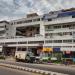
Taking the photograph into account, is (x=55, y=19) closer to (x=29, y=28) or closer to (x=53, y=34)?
(x=53, y=34)

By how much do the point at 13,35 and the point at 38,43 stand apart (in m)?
22.1

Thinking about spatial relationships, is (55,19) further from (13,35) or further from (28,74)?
(28,74)

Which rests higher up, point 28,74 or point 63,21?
point 63,21

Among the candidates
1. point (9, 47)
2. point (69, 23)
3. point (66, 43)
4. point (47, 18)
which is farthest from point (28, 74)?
point (9, 47)

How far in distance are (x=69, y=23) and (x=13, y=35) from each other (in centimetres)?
3302

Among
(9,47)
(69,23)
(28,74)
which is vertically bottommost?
(28,74)

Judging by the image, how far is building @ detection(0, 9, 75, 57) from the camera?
74.0 meters

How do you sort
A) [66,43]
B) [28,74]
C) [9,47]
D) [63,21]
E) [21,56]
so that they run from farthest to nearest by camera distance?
[9,47], [63,21], [66,43], [21,56], [28,74]

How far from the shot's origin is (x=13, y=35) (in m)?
101

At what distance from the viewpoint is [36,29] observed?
321 ft

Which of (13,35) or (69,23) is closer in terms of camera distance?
(69,23)

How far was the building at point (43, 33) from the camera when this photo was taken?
243 feet

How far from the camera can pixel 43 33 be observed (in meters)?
85.7

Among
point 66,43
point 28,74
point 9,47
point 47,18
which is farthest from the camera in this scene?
point 9,47
